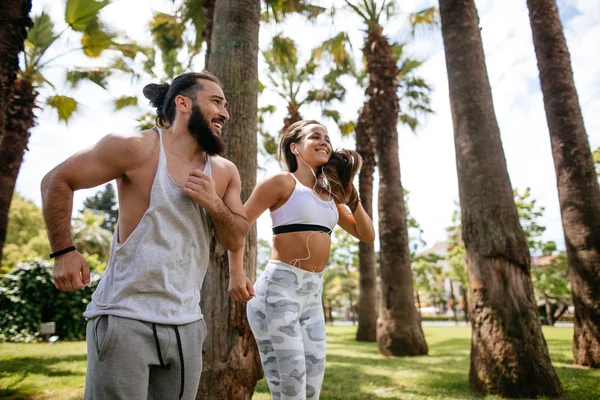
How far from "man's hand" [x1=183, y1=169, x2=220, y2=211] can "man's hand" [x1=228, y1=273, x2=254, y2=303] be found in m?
0.62

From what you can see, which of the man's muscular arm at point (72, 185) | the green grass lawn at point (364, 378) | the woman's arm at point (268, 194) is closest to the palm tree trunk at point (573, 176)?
the green grass lawn at point (364, 378)

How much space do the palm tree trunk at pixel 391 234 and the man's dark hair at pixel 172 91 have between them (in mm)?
9115

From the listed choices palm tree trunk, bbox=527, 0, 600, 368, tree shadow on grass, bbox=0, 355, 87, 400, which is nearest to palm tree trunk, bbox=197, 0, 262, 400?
tree shadow on grass, bbox=0, 355, 87, 400

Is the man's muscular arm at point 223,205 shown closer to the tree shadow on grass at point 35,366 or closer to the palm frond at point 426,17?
the tree shadow on grass at point 35,366

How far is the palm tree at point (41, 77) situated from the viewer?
346 inches

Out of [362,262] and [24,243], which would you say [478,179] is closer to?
[362,262]

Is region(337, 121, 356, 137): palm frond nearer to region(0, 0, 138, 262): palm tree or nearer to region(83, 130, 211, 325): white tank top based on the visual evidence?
region(0, 0, 138, 262): palm tree

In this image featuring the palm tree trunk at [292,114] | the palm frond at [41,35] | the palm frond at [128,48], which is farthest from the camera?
the palm tree trunk at [292,114]

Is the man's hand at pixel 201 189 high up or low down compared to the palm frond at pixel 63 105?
down

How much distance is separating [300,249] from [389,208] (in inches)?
334

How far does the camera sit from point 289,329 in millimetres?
2445

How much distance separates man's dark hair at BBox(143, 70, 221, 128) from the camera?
1999 millimetres

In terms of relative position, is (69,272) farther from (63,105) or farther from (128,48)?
(63,105)

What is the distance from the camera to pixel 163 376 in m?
1.64
